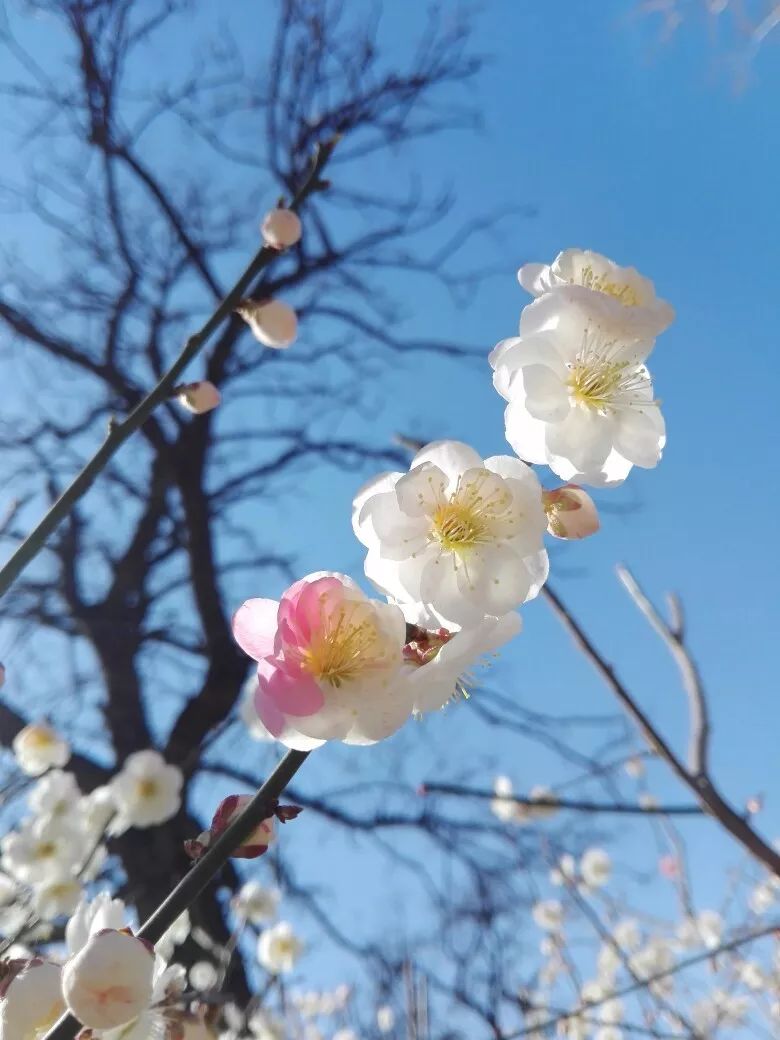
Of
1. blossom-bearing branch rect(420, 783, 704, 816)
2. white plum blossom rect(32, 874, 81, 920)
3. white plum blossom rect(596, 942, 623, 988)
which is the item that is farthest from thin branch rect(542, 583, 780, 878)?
white plum blossom rect(596, 942, 623, 988)

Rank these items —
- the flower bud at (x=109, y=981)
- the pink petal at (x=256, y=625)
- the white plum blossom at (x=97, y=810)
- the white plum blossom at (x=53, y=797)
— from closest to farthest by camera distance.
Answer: the flower bud at (x=109, y=981) < the pink petal at (x=256, y=625) < the white plum blossom at (x=53, y=797) < the white plum blossom at (x=97, y=810)

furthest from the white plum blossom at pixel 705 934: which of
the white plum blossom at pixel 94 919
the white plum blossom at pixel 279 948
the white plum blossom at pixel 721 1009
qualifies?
the white plum blossom at pixel 94 919

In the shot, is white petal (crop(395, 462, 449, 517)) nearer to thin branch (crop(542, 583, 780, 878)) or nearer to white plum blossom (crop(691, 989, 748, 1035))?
thin branch (crop(542, 583, 780, 878))

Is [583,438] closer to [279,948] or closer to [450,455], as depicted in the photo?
[450,455]

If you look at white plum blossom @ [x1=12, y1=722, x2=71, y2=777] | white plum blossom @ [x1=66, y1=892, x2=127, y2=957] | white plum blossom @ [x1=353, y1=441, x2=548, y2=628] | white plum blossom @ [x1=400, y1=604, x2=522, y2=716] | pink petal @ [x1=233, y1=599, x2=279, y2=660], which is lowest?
white plum blossom @ [x1=66, y1=892, x2=127, y2=957]

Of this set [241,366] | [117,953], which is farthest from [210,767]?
[117,953]

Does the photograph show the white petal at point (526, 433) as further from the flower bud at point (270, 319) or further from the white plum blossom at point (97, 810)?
the white plum blossom at point (97, 810)
